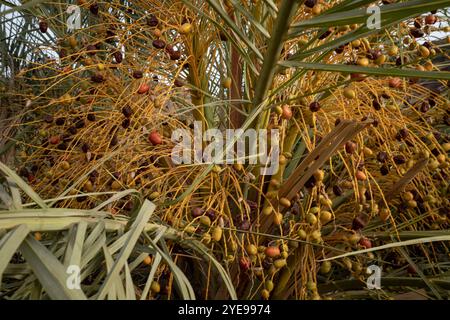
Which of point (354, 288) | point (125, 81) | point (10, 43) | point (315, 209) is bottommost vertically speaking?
point (354, 288)

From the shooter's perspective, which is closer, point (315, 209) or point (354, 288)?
point (315, 209)

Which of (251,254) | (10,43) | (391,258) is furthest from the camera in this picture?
(10,43)

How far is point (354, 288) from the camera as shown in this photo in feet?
3.39

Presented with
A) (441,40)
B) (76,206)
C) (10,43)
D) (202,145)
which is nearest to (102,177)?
(76,206)

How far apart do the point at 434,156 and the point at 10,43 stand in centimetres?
137

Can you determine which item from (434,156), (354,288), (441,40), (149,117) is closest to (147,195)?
(149,117)

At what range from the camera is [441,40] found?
126 centimetres

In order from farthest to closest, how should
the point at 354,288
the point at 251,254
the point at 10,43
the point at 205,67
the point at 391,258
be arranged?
1. the point at 10,43
2. the point at 391,258
3. the point at 205,67
4. the point at 354,288
5. the point at 251,254

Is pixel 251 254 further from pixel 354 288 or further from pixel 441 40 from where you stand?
pixel 441 40

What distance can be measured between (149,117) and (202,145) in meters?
0.14

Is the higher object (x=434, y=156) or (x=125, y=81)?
(x=125, y=81)
